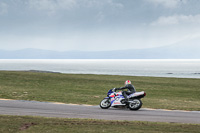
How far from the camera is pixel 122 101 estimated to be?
16.6m

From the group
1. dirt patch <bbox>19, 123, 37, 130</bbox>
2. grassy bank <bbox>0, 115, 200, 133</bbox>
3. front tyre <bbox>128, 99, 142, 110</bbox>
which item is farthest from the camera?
front tyre <bbox>128, 99, 142, 110</bbox>

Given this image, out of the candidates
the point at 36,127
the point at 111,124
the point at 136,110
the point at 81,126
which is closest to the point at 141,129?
the point at 111,124

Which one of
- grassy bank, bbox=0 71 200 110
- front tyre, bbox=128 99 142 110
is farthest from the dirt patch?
grassy bank, bbox=0 71 200 110

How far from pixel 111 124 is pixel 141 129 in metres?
1.47

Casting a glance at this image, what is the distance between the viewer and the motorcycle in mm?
16328

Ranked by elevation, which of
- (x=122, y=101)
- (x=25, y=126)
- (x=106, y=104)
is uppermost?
(x=122, y=101)

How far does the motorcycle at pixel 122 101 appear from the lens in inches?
643

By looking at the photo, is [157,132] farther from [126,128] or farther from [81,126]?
[81,126]

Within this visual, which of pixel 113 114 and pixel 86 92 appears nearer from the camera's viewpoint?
pixel 113 114

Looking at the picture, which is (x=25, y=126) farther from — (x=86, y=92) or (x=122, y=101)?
(x=86, y=92)

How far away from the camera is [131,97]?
16562 millimetres

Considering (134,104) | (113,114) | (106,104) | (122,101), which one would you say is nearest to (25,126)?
(113,114)

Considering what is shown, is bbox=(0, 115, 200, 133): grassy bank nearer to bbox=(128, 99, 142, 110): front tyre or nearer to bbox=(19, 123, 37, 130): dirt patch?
bbox=(19, 123, 37, 130): dirt patch

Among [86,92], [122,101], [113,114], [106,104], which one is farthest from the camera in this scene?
[86,92]
